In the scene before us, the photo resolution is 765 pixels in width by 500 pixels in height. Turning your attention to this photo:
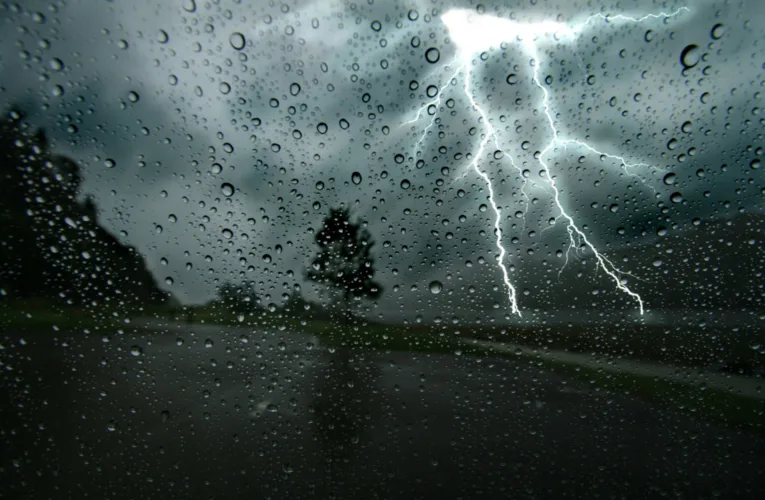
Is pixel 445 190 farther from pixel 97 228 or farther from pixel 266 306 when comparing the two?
pixel 97 228

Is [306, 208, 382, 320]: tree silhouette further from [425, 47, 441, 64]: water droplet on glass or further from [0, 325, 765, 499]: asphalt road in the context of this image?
[425, 47, 441, 64]: water droplet on glass

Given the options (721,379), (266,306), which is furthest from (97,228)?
(721,379)

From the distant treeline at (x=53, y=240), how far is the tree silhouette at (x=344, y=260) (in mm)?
751

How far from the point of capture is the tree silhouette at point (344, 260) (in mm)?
1883

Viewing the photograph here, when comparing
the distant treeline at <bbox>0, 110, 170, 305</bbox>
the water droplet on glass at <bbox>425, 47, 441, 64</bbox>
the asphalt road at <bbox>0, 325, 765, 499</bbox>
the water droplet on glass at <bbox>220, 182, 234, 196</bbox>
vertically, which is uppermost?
the water droplet on glass at <bbox>425, 47, 441, 64</bbox>

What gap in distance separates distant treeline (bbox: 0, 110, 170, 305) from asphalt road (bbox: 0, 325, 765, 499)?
221mm

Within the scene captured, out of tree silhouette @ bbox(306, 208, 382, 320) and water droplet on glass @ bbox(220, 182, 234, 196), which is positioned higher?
water droplet on glass @ bbox(220, 182, 234, 196)

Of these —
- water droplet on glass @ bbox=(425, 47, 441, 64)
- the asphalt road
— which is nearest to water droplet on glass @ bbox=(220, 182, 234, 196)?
the asphalt road

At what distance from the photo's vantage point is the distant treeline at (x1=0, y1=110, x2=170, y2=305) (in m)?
1.62

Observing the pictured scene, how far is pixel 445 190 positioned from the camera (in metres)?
1.96

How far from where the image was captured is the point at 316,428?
181cm

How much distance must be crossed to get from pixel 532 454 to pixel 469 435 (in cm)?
32

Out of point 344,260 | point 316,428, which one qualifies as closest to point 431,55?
point 344,260

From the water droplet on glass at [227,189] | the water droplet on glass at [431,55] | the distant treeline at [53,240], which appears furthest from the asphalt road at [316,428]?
the water droplet on glass at [431,55]
